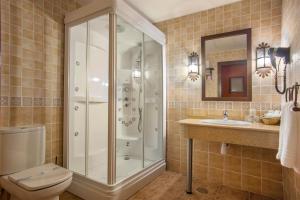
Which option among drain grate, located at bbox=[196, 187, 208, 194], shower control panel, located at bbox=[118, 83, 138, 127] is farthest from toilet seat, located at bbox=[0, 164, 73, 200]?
drain grate, located at bbox=[196, 187, 208, 194]

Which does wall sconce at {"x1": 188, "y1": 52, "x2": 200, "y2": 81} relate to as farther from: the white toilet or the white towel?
the white toilet

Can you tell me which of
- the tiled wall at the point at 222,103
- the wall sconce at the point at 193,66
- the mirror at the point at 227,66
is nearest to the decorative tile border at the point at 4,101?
the tiled wall at the point at 222,103

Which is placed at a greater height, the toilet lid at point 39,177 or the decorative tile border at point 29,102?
the decorative tile border at point 29,102

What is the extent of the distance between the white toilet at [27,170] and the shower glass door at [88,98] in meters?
0.47

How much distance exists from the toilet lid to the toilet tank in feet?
0.30

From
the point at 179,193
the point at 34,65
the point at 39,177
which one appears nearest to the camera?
the point at 39,177

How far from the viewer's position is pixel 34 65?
190 centimetres

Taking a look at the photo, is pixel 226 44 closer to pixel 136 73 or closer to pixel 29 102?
pixel 136 73

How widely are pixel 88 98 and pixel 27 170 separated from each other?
1031mm

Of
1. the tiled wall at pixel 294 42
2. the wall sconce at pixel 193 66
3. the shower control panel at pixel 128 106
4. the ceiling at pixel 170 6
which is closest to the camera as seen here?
the tiled wall at pixel 294 42

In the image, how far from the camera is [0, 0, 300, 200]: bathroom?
1.76 meters

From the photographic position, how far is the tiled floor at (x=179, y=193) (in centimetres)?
199

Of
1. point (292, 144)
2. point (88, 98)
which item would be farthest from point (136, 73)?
point (292, 144)

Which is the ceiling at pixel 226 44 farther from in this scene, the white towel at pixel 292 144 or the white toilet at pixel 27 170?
the white toilet at pixel 27 170
